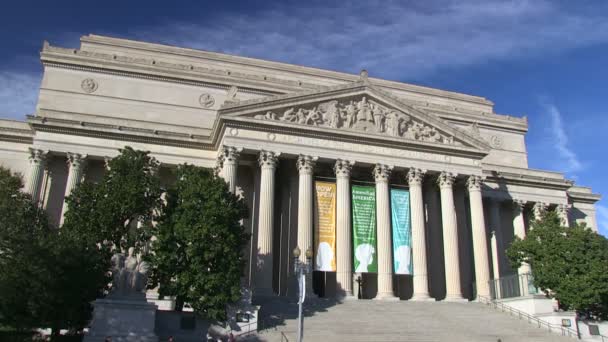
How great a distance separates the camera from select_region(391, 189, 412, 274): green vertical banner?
39.7 meters

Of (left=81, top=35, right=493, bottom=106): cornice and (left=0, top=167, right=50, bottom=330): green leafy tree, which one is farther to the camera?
(left=81, top=35, right=493, bottom=106): cornice

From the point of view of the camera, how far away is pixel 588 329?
3384cm

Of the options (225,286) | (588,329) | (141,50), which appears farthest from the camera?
(141,50)

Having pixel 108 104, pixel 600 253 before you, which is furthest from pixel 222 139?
pixel 600 253

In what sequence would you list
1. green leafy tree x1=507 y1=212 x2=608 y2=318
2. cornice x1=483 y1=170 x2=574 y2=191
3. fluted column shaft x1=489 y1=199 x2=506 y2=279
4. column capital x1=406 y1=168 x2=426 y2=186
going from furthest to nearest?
cornice x1=483 y1=170 x2=574 y2=191 < fluted column shaft x1=489 y1=199 x2=506 y2=279 < column capital x1=406 y1=168 x2=426 y2=186 < green leafy tree x1=507 y1=212 x2=608 y2=318

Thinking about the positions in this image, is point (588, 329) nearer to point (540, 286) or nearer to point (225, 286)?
point (540, 286)

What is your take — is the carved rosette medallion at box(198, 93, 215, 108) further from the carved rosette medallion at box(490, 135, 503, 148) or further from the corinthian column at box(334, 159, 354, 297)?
the carved rosette medallion at box(490, 135, 503, 148)

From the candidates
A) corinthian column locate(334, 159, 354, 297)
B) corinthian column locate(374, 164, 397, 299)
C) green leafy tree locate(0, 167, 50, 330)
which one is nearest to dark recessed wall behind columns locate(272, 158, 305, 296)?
corinthian column locate(334, 159, 354, 297)

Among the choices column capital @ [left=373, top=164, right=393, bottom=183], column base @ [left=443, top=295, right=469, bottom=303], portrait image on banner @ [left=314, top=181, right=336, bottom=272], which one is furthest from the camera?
column capital @ [left=373, top=164, right=393, bottom=183]

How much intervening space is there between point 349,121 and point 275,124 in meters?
5.78

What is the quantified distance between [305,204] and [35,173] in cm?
1883

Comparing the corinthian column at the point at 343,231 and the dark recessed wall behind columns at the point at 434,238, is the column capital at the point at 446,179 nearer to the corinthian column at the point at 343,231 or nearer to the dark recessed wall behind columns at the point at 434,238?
the dark recessed wall behind columns at the point at 434,238

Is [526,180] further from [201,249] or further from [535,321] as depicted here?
[201,249]

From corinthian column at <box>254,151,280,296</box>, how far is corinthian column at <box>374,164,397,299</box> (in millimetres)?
7570
